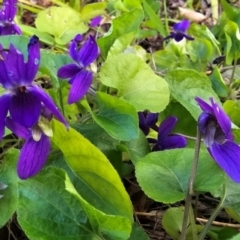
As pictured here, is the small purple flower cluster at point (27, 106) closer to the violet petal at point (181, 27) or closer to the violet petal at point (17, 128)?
the violet petal at point (17, 128)

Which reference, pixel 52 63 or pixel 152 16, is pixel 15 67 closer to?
pixel 52 63

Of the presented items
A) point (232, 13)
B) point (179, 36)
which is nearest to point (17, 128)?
point (179, 36)

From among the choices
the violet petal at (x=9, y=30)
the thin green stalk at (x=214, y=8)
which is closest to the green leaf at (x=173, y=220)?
the violet petal at (x=9, y=30)

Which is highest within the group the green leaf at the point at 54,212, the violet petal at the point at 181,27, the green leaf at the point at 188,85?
the green leaf at the point at 188,85

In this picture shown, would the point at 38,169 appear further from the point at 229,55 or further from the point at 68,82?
the point at 229,55

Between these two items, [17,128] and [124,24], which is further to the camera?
[124,24]

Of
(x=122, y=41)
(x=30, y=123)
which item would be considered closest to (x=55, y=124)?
(x=30, y=123)
